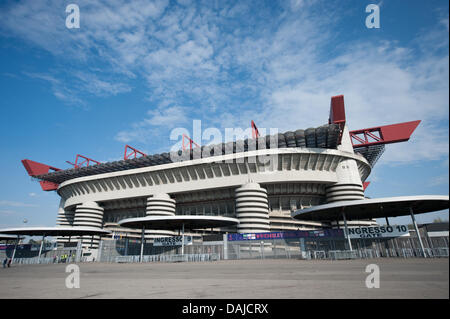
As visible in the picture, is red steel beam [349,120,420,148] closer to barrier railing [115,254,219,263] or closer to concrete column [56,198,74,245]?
barrier railing [115,254,219,263]

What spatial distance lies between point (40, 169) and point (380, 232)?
73.7 m

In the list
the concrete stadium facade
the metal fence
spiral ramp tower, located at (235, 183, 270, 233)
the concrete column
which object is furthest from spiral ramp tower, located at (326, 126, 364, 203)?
the concrete column

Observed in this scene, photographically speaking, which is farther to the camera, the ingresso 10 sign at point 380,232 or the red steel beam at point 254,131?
the red steel beam at point 254,131

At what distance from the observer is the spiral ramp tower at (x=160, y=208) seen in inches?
1727

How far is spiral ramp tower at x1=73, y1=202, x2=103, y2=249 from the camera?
51062 millimetres

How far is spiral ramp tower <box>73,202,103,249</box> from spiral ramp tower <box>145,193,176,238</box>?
15048mm

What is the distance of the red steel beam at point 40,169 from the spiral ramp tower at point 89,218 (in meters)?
17.4

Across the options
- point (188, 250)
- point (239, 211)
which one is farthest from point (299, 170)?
point (188, 250)
